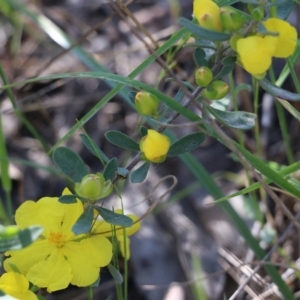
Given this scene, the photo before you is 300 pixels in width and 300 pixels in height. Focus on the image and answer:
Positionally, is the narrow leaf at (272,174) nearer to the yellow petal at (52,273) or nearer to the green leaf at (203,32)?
the green leaf at (203,32)

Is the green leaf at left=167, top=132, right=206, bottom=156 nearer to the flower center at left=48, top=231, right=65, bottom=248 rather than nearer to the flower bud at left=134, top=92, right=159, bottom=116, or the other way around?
the flower bud at left=134, top=92, right=159, bottom=116

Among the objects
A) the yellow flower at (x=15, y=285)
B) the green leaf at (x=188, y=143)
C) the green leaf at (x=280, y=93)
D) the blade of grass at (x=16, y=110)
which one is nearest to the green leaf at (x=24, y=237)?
the yellow flower at (x=15, y=285)

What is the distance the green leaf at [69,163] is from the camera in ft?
3.15

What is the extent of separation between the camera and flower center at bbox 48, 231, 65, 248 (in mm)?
965

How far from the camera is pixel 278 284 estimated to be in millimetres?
1258

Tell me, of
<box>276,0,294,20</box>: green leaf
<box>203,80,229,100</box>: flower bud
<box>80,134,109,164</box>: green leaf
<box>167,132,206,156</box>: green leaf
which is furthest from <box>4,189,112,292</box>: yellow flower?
<box>276,0,294,20</box>: green leaf

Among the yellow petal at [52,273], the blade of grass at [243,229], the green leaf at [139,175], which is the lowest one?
the blade of grass at [243,229]

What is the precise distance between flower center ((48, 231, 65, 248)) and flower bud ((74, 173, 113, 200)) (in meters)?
0.10

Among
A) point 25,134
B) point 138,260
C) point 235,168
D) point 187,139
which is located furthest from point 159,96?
point 25,134

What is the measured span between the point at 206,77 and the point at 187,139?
13 cm

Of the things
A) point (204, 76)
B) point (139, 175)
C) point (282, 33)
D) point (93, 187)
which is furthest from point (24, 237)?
point (282, 33)

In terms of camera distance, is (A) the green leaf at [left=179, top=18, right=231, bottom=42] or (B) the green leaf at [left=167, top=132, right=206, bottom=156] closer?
(A) the green leaf at [left=179, top=18, right=231, bottom=42]

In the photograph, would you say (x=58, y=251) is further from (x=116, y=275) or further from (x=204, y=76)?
(x=204, y=76)

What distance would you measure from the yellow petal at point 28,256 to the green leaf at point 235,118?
386 millimetres
